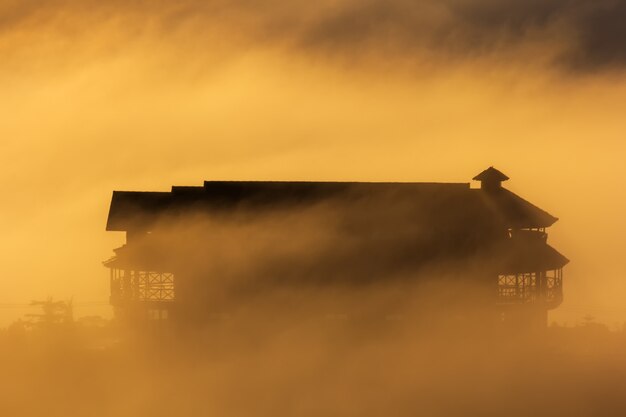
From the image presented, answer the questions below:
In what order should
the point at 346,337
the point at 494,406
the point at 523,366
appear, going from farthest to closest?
the point at 346,337
the point at 523,366
the point at 494,406

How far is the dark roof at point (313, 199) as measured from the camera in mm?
81250

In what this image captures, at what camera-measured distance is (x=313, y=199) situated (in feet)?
270

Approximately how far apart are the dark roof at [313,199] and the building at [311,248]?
3.0 inches

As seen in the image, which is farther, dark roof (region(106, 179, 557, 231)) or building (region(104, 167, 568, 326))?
dark roof (region(106, 179, 557, 231))

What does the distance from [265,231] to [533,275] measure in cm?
1335

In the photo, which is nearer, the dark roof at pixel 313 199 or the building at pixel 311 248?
the building at pixel 311 248

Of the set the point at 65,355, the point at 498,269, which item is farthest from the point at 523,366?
the point at 65,355

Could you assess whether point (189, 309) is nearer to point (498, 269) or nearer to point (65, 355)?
point (65, 355)

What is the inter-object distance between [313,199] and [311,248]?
2963mm

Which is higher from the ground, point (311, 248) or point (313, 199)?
point (313, 199)

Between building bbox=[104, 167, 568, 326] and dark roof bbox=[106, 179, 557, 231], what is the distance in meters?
0.08

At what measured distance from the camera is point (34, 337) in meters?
→ 83.8

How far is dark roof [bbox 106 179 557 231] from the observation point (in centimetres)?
8125

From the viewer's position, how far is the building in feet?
260
